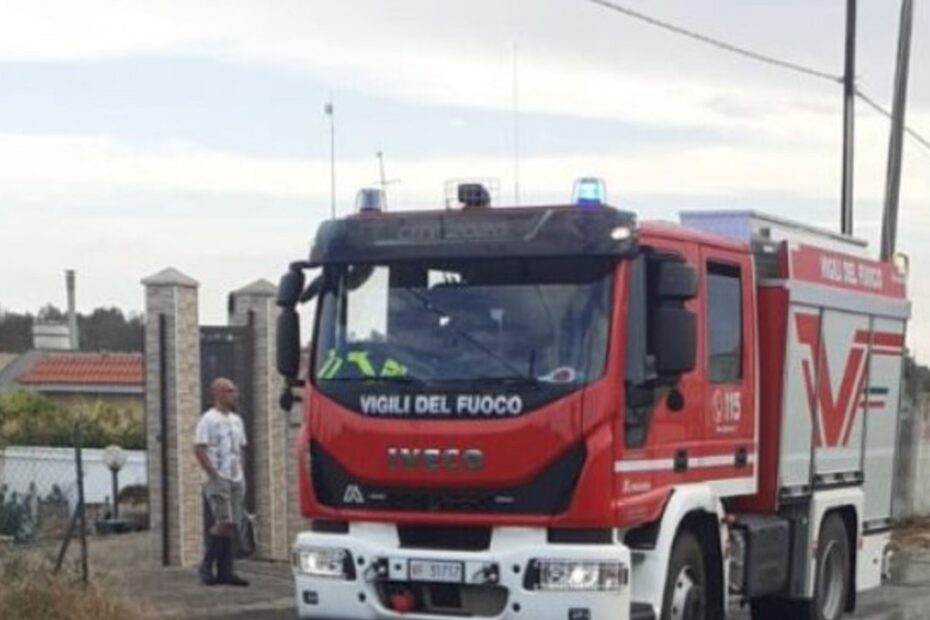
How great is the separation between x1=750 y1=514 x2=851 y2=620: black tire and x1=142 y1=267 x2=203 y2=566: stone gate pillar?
5734 mm

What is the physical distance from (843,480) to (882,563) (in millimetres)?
1607

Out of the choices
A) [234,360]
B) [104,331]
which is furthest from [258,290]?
[104,331]

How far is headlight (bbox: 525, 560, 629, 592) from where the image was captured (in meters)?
9.71

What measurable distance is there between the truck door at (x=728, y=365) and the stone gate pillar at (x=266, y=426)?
6.69 meters

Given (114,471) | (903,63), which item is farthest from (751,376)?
(903,63)

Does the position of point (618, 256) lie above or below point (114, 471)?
above

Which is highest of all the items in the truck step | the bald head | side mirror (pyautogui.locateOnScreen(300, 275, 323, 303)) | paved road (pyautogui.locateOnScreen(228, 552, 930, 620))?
side mirror (pyautogui.locateOnScreen(300, 275, 323, 303))

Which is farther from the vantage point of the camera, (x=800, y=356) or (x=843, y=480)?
(x=843, y=480)

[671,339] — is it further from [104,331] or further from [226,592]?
[104,331]

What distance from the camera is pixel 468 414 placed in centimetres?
995

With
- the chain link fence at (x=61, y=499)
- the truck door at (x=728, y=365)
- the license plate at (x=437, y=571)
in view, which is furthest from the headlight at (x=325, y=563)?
the truck door at (x=728, y=365)

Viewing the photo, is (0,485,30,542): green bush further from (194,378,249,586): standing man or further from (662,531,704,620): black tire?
(662,531,704,620): black tire

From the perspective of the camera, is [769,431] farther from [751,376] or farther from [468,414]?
[468,414]

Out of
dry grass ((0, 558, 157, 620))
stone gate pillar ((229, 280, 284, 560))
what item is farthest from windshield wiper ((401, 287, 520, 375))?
stone gate pillar ((229, 280, 284, 560))
